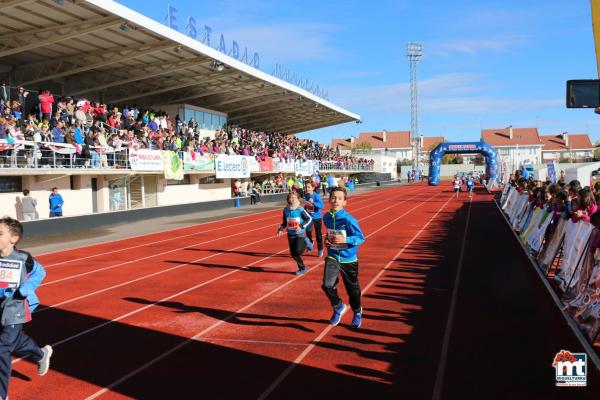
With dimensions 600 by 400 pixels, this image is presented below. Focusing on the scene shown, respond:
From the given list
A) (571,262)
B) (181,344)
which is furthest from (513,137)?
(181,344)

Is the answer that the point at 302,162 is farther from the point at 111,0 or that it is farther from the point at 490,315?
the point at 490,315

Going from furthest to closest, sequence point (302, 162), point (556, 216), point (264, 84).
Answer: point (302, 162), point (264, 84), point (556, 216)

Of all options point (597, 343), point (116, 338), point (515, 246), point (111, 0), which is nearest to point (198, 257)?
point (116, 338)

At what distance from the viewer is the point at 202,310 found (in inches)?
319

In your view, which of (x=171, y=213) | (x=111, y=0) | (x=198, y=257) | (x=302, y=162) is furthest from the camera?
(x=302, y=162)

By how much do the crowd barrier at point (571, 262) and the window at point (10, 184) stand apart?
18.2 m

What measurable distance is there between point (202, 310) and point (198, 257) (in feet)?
18.6

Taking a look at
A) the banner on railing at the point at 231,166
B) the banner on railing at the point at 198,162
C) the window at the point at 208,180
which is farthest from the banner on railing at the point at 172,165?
the window at the point at 208,180

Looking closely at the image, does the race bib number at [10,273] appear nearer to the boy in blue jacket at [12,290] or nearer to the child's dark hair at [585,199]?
the boy in blue jacket at [12,290]

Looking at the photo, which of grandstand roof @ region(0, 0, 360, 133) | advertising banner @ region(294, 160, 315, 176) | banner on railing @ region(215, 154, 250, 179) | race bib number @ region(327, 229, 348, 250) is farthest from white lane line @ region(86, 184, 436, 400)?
advertising banner @ region(294, 160, 315, 176)

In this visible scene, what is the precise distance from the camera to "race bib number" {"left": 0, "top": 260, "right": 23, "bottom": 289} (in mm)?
4719

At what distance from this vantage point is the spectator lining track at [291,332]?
5.14 metres

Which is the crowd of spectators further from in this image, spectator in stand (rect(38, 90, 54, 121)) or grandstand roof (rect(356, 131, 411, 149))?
grandstand roof (rect(356, 131, 411, 149))

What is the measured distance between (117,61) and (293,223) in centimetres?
1891
